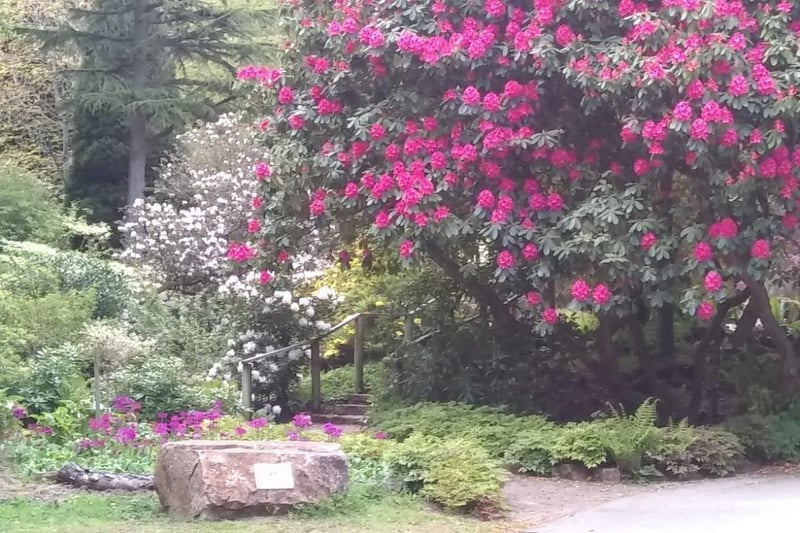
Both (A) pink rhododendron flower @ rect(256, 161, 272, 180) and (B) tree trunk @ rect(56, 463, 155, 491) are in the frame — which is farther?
(A) pink rhododendron flower @ rect(256, 161, 272, 180)

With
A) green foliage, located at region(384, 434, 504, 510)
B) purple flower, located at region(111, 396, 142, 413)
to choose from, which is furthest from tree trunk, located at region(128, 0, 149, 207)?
green foliage, located at region(384, 434, 504, 510)

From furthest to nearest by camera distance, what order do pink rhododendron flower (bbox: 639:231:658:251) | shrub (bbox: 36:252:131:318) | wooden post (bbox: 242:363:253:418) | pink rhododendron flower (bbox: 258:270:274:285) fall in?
shrub (bbox: 36:252:131:318)
wooden post (bbox: 242:363:253:418)
pink rhododendron flower (bbox: 258:270:274:285)
pink rhododendron flower (bbox: 639:231:658:251)

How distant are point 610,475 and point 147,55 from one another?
52.6 feet

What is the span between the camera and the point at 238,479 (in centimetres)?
670

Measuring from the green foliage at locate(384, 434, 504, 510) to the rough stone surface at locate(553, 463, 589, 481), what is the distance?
161 centimetres

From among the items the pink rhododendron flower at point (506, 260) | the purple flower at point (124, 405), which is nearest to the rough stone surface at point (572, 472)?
the pink rhododendron flower at point (506, 260)

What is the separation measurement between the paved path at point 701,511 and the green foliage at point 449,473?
0.52 m

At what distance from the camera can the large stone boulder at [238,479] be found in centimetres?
664

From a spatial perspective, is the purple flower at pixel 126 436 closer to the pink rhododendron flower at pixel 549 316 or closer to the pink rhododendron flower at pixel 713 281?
the pink rhododendron flower at pixel 549 316

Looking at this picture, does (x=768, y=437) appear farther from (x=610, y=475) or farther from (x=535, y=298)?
(x=535, y=298)

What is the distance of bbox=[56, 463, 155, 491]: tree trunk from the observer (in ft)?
25.3

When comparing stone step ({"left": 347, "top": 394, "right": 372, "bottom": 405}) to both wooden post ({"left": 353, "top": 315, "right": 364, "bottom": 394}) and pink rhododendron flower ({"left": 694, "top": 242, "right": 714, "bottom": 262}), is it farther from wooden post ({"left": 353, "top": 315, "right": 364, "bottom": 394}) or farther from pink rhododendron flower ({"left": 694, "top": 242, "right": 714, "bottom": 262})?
pink rhododendron flower ({"left": 694, "top": 242, "right": 714, "bottom": 262})

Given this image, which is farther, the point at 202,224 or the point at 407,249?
the point at 202,224

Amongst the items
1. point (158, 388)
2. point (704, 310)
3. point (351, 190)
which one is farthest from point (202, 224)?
point (704, 310)
